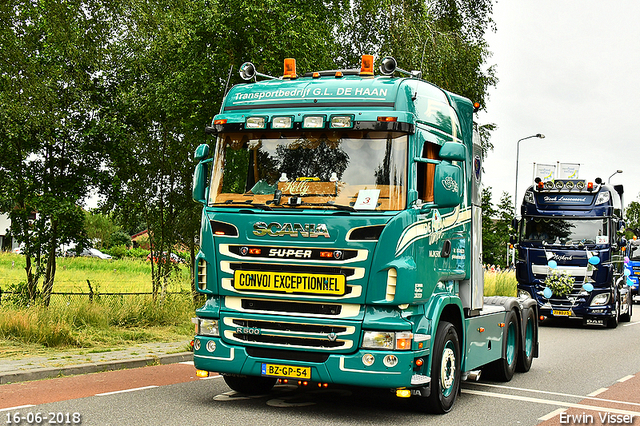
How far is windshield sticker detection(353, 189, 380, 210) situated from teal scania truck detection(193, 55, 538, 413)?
0.6 inches

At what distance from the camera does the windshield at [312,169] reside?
731 centimetres

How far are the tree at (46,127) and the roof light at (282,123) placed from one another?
8980 millimetres

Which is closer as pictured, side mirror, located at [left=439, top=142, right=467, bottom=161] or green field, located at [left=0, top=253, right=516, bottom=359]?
side mirror, located at [left=439, top=142, right=467, bottom=161]

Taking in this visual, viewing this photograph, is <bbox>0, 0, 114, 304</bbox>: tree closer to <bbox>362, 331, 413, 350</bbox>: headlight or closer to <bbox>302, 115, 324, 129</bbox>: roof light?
<bbox>302, 115, 324, 129</bbox>: roof light

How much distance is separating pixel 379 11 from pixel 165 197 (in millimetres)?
10037

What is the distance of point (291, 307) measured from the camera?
737 cm

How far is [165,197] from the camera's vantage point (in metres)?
21.0

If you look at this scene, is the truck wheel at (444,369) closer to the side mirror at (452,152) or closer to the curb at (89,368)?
the side mirror at (452,152)

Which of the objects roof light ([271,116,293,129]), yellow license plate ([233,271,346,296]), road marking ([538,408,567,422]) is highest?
roof light ([271,116,293,129])

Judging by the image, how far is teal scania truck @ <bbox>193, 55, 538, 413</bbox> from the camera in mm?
7113

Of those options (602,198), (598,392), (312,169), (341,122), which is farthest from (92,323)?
(602,198)

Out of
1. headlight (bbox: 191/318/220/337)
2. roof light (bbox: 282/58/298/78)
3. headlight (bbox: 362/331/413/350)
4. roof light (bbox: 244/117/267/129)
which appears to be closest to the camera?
headlight (bbox: 362/331/413/350)

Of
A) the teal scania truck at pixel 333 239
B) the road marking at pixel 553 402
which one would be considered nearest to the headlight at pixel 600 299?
the road marking at pixel 553 402

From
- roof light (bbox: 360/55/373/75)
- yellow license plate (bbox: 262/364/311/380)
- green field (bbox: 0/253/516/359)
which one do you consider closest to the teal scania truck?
yellow license plate (bbox: 262/364/311/380)
